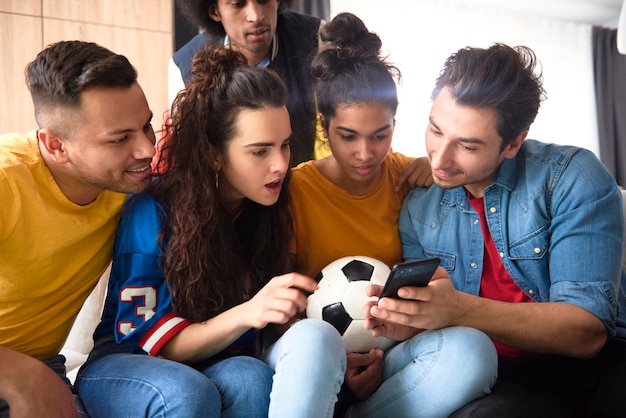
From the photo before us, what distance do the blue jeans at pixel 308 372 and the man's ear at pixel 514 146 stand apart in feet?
2.20

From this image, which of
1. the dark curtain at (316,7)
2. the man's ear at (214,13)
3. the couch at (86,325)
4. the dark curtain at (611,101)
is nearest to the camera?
the couch at (86,325)

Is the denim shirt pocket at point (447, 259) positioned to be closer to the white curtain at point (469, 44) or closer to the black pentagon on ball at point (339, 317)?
the black pentagon on ball at point (339, 317)

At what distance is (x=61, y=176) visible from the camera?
1.44 meters

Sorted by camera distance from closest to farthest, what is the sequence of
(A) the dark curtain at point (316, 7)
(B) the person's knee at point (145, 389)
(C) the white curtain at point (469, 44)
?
1. (B) the person's knee at point (145, 389)
2. (A) the dark curtain at point (316, 7)
3. (C) the white curtain at point (469, 44)

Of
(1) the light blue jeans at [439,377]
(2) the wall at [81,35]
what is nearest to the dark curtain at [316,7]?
(2) the wall at [81,35]

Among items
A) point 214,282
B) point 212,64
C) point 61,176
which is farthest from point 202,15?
point 214,282

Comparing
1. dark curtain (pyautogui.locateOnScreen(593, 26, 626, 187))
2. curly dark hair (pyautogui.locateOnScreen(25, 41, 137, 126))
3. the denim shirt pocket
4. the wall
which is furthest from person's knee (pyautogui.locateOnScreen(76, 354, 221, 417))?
dark curtain (pyautogui.locateOnScreen(593, 26, 626, 187))

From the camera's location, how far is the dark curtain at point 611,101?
623 centimetres

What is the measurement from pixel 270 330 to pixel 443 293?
502 millimetres

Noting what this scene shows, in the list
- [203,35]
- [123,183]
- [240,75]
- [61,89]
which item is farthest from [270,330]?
[203,35]

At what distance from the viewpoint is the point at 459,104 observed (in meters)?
1.64

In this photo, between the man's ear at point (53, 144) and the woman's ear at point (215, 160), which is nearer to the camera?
the man's ear at point (53, 144)

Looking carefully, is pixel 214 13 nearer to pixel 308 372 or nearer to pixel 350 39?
pixel 350 39

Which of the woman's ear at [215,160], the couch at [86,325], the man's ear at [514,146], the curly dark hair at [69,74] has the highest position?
the curly dark hair at [69,74]
